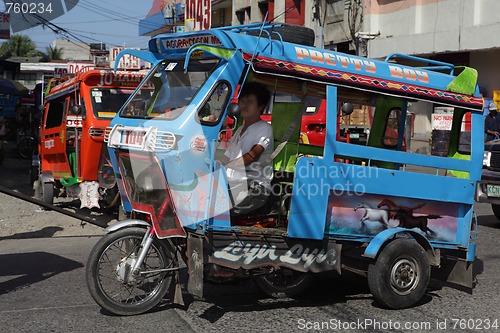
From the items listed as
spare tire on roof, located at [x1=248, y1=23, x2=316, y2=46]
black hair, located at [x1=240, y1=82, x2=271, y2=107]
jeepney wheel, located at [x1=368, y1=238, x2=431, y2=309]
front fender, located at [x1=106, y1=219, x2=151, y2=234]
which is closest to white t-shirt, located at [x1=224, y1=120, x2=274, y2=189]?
black hair, located at [x1=240, y1=82, x2=271, y2=107]

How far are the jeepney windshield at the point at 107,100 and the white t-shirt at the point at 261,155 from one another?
20.2 ft

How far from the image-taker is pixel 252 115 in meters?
6.74

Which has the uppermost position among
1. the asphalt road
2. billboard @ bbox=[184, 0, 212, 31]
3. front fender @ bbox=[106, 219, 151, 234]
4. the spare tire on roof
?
billboard @ bbox=[184, 0, 212, 31]

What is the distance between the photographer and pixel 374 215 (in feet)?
22.1

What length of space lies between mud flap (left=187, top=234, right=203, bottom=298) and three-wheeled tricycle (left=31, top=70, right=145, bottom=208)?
6183 millimetres

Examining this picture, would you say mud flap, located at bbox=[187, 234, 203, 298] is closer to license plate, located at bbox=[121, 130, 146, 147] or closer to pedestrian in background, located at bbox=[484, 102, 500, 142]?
license plate, located at bbox=[121, 130, 146, 147]

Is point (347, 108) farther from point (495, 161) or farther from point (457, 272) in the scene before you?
point (495, 161)

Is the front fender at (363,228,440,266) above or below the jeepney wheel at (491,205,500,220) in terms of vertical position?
above

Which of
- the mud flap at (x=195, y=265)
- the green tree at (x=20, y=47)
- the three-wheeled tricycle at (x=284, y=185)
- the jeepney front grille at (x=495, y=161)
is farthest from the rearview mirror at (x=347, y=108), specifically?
the green tree at (x=20, y=47)

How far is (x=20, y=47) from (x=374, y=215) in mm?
79569

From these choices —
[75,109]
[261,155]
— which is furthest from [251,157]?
[75,109]

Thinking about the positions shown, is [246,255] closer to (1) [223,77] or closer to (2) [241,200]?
(2) [241,200]

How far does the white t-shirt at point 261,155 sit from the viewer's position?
6574mm

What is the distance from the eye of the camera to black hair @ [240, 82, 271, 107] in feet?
21.5
